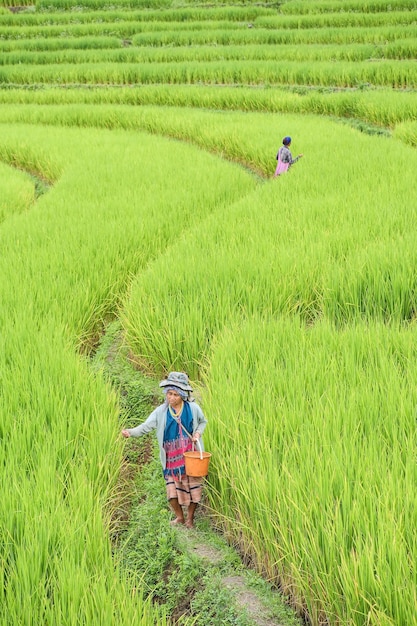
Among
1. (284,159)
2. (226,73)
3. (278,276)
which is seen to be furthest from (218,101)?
(278,276)

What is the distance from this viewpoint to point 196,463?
6.98ft

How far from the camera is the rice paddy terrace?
177cm

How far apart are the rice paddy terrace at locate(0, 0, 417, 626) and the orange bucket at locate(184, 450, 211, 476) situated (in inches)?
4.7

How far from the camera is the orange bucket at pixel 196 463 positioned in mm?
2123

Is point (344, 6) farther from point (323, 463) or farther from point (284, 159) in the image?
point (323, 463)

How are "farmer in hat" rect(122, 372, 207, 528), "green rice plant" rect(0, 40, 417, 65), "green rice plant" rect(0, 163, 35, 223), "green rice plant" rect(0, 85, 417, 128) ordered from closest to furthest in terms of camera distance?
"farmer in hat" rect(122, 372, 207, 528) < "green rice plant" rect(0, 163, 35, 223) < "green rice plant" rect(0, 85, 417, 128) < "green rice plant" rect(0, 40, 417, 65)

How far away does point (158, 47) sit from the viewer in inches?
647

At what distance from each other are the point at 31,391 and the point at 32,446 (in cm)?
38

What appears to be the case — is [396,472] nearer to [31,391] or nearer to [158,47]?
[31,391]

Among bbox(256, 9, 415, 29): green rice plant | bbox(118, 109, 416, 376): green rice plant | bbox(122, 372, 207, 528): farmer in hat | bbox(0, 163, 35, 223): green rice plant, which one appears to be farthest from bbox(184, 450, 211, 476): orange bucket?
bbox(256, 9, 415, 29): green rice plant

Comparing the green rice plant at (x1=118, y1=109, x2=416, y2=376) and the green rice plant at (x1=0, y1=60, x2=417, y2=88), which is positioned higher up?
the green rice plant at (x1=0, y1=60, x2=417, y2=88)

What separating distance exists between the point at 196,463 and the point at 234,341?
0.98 m

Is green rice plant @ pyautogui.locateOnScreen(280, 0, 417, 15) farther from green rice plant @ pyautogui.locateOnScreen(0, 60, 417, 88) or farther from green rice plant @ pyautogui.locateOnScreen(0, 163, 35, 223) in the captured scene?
green rice plant @ pyautogui.locateOnScreen(0, 163, 35, 223)

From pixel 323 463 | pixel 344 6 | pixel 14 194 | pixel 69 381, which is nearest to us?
pixel 323 463
